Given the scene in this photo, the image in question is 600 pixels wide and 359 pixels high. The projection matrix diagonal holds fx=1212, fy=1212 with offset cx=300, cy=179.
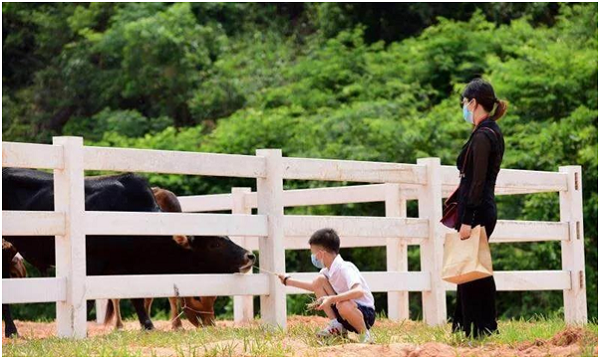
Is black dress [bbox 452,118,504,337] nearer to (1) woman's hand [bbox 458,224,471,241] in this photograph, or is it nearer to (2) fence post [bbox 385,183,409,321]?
(1) woman's hand [bbox 458,224,471,241]

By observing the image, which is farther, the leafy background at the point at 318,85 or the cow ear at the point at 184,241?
the leafy background at the point at 318,85

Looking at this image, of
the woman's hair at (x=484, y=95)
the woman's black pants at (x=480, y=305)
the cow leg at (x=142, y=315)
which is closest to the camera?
the woman's black pants at (x=480, y=305)

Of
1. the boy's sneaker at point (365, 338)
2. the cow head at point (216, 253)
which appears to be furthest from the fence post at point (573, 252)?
the boy's sneaker at point (365, 338)

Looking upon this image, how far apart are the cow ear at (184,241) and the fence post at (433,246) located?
6.24 ft

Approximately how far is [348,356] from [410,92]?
15862 mm

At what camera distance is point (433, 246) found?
9.74 metres

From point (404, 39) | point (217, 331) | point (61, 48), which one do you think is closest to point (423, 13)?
point (404, 39)

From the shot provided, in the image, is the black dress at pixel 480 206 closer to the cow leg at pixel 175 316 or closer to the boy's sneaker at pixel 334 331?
the boy's sneaker at pixel 334 331

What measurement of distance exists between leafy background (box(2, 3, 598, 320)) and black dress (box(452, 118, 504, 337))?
929cm

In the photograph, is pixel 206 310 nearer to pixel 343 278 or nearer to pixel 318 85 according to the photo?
pixel 343 278

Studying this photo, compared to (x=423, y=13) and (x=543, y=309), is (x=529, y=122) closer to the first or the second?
(x=543, y=309)

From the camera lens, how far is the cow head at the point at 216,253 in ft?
31.6

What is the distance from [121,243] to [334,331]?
10.6ft

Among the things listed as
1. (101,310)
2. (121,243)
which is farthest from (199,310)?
(101,310)
